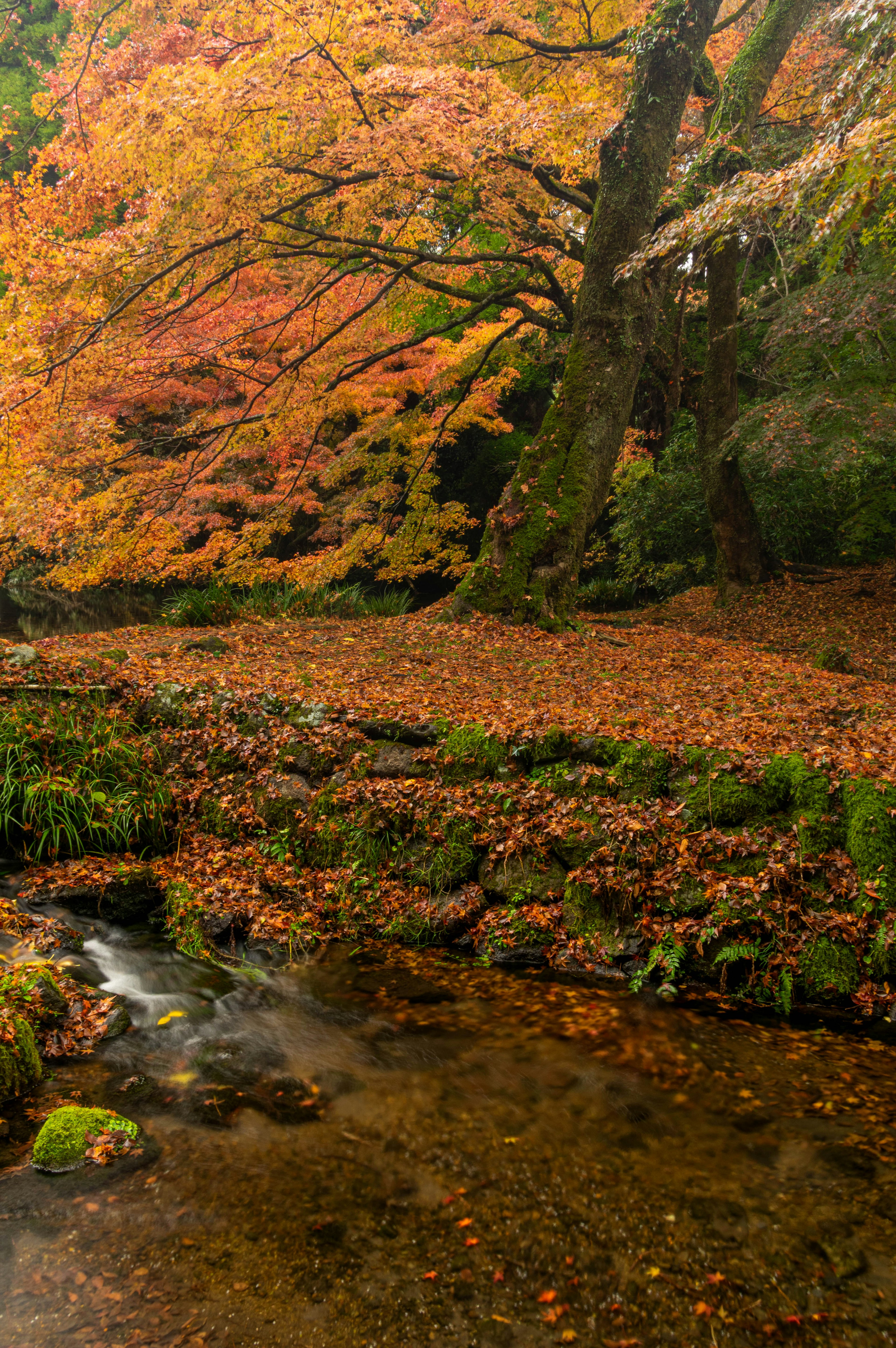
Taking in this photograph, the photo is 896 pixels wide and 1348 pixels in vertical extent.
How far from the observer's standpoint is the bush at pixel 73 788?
17.5ft

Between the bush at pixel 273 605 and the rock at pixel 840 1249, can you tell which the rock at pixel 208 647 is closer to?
the bush at pixel 273 605

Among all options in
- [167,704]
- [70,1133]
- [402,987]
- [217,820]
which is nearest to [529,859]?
[402,987]

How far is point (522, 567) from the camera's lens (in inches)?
362

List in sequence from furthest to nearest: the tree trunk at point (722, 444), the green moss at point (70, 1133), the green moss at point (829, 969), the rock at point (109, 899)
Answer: the tree trunk at point (722, 444), the rock at point (109, 899), the green moss at point (829, 969), the green moss at point (70, 1133)

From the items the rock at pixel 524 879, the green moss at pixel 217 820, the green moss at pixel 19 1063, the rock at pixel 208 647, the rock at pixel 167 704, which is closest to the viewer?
the green moss at pixel 19 1063

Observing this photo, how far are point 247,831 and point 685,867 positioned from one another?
305 centimetres

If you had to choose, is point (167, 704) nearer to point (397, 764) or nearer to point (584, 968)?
point (397, 764)

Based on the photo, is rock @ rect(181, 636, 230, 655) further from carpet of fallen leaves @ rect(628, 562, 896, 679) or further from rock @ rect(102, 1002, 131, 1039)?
carpet of fallen leaves @ rect(628, 562, 896, 679)

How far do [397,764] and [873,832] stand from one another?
296cm

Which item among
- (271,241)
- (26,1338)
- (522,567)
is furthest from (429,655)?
(26,1338)

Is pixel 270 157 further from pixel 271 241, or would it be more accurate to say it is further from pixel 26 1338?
pixel 26 1338

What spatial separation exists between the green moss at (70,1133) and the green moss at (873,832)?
3694 millimetres

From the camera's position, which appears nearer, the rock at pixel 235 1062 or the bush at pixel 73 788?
the rock at pixel 235 1062

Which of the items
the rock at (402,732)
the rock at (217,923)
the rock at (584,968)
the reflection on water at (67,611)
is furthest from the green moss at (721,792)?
the reflection on water at (67,611)
